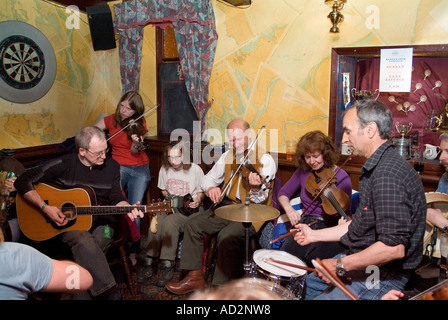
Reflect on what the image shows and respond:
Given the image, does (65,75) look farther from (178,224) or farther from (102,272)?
(102,272)

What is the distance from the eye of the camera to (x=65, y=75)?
15.7 ft

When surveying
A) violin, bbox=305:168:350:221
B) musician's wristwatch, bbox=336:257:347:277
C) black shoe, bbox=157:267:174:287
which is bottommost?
black shoe, bbox=157:267:174:287

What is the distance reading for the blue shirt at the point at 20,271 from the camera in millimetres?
1331

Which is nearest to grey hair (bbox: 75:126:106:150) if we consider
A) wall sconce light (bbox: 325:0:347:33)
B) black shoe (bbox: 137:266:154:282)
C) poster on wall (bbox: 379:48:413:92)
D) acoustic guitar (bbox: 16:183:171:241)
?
acoustic guitar (bbox: 16:183:171:241)

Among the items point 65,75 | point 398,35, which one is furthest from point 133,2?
point 398,35

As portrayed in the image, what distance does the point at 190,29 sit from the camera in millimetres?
4273

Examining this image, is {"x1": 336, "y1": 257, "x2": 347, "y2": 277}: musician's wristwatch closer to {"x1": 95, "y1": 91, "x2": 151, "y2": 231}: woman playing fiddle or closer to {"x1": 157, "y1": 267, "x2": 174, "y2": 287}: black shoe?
{"x1": 157, "y1": 267, "x2": 174, "y2": 287}: black shoe

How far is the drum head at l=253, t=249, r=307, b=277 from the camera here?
2.26 metres

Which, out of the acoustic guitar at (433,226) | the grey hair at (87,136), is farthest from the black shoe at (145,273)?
the acoustic guitar at (433,226)

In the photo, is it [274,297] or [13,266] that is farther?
[13,266]

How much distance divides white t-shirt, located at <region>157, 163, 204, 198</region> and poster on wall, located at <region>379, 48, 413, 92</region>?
1.92 meters

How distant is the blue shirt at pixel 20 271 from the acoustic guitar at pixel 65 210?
150 centimetres

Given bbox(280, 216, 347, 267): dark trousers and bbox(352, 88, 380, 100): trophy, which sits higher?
bbox(352, 88, 380, 100): trophy
